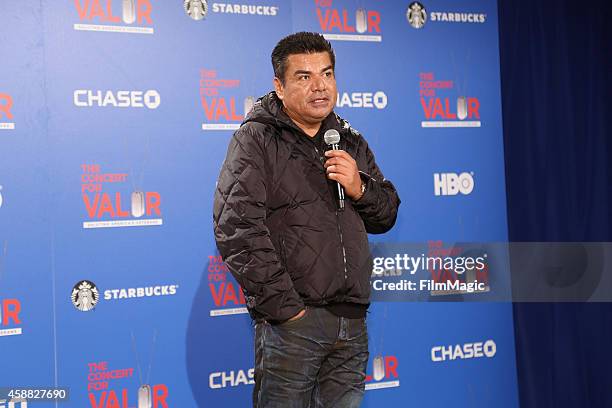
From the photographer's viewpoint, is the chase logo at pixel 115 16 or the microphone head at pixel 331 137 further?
the chase logo at pixel 115 16

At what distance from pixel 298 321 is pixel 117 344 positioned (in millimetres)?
1081

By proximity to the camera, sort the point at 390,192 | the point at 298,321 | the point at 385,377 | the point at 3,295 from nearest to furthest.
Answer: the point at 298,321 → the point at 390,192 → the point at 3,295 → the point at 385,377

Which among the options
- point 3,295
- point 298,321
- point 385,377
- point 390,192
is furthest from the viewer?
point 385,377

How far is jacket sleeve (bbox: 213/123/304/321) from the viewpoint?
2.13 metres

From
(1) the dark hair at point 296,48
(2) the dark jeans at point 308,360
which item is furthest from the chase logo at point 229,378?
(1) the dark hair at point 296,48

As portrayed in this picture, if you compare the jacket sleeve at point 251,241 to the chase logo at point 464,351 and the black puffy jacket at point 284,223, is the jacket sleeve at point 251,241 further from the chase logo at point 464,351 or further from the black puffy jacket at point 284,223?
the chase logo at point 464,351

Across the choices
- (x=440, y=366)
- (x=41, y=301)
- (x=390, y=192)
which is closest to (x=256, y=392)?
(x=390, y=192)

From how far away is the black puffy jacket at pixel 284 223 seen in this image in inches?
84.4

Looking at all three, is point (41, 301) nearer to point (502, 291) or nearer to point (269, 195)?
point (269, 195)

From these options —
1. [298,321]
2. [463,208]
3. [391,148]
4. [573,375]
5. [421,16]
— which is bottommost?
[573,375]

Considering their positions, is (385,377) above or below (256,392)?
below

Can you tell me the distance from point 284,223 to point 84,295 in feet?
3.61

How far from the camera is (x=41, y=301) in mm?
2832

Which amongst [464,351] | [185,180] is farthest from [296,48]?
[464,351]
